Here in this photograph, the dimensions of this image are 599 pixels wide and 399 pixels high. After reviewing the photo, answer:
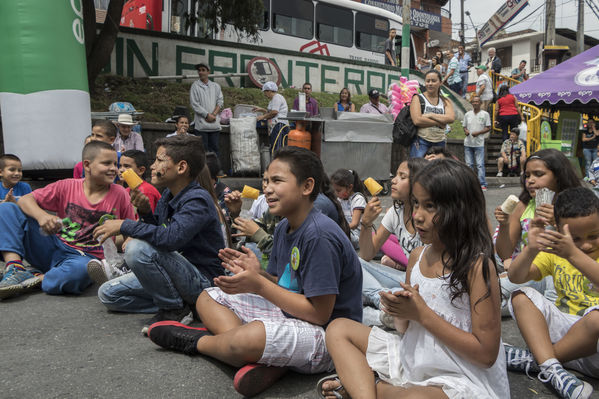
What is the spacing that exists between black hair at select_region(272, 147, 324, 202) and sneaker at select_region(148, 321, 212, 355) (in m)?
0.93

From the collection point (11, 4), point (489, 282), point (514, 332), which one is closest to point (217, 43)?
point (11, 4)

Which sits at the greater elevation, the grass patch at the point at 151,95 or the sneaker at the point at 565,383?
the grass patch at the point at 151,95

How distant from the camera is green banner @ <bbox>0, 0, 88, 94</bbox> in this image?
22.8 feet

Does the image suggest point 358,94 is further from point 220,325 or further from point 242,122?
point 220,325

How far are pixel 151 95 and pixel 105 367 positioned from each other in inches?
437

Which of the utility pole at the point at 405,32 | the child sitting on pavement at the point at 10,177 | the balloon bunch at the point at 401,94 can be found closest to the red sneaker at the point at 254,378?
the child sitting on pavement at the point at 10,177

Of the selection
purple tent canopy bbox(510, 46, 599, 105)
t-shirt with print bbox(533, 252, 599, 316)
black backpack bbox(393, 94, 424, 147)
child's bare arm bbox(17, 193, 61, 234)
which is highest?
purple tent canopy bbox(510, 46, 599, 105)

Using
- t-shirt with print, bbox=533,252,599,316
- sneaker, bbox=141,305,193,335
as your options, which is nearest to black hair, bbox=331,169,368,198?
sneaker, bbox=141,305,193,335

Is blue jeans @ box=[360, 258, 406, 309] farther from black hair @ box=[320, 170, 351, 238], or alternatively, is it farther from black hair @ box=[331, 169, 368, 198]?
black hair @ box=[331, 169, 368, 198]

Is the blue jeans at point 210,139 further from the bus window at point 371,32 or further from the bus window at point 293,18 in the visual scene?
the bus window at point 371,32

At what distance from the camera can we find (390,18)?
65.8 ft

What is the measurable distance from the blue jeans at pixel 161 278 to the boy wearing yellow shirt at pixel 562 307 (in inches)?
69.7

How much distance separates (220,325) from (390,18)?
19328mm

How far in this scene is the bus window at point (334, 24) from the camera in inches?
700
